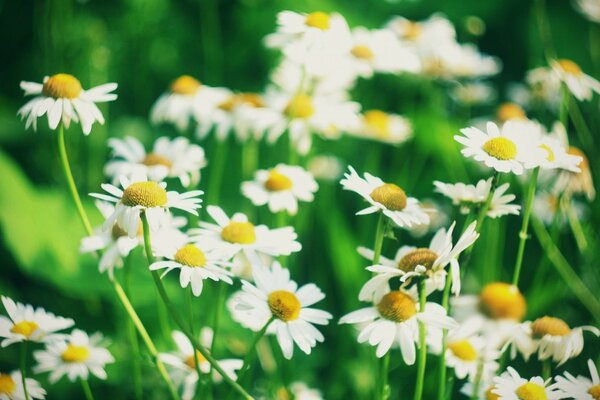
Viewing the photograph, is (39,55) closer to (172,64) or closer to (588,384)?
(172,64)

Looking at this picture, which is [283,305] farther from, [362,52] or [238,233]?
[362,52]

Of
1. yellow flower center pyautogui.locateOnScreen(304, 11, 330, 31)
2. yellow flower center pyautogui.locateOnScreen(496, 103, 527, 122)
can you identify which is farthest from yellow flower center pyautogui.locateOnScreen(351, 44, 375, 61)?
yellow flower center pyautogui.locateOnScreen(496, 103, 527, 122)

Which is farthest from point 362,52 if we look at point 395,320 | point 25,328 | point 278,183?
point 25,328

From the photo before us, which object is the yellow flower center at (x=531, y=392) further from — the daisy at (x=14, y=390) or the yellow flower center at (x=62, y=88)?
the yellow flower center at (x=62, y=88)

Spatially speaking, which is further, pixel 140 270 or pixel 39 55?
pixel 39 55

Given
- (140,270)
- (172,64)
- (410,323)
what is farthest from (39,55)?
(410,323)

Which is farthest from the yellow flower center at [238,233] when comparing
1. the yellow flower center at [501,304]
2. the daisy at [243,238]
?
the yellow flower center at [501,304]
